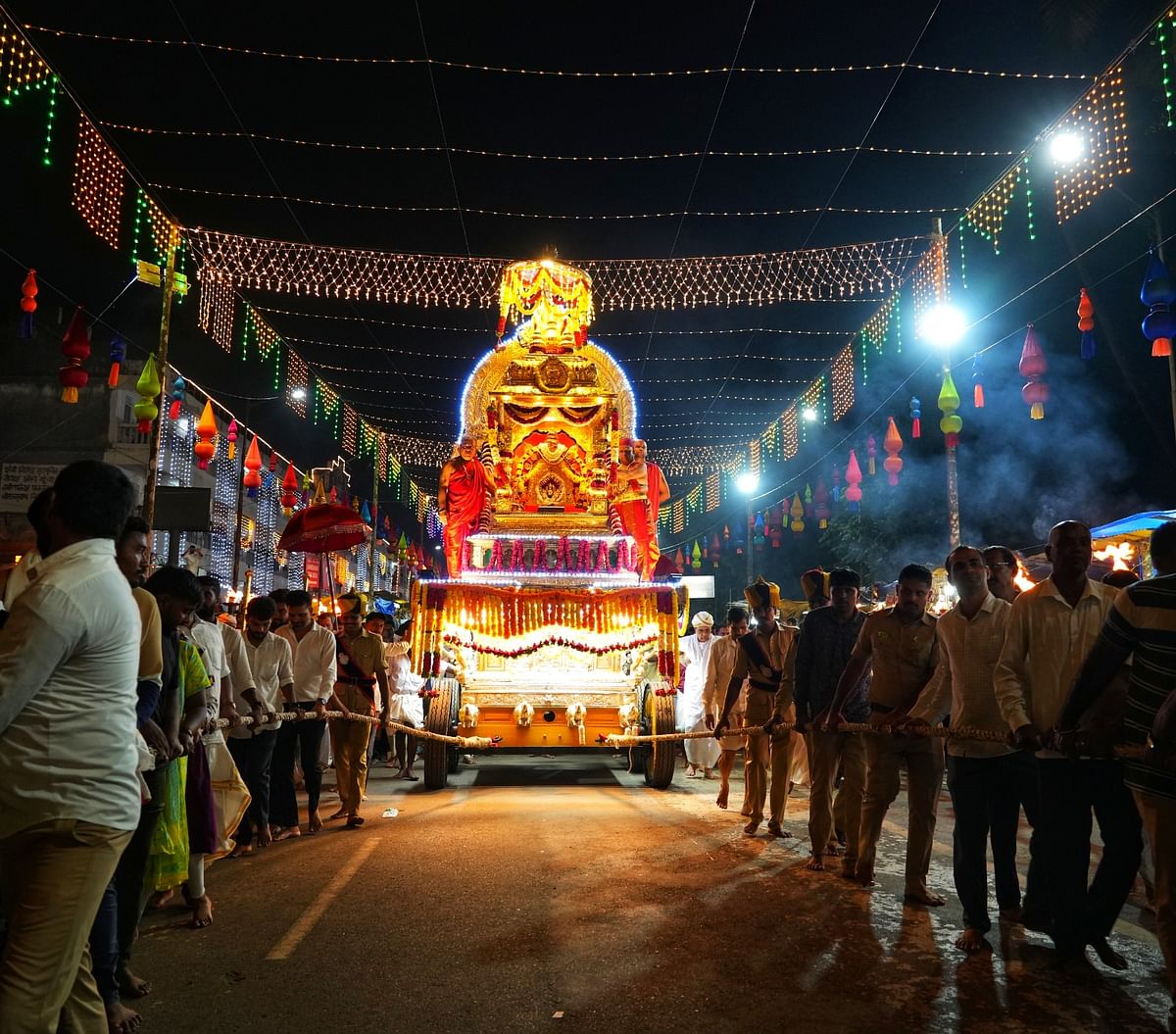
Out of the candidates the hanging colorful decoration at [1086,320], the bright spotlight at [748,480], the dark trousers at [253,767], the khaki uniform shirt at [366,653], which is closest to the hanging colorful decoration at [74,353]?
the khaki uniform shirt at [366,653]

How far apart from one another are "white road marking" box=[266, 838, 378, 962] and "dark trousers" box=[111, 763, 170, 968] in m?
0.65

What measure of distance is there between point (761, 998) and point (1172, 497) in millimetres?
21521

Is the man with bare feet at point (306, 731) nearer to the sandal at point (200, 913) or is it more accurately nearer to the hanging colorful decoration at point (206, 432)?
the sandal at point (200, 913)

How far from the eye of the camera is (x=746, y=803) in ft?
28.7

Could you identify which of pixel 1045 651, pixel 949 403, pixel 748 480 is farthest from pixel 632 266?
pixel 748 480

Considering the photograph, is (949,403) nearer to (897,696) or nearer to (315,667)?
(897,696)

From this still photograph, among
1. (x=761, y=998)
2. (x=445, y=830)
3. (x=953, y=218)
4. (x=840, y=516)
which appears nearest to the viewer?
(x=761, y=998)

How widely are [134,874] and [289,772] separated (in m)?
4.15

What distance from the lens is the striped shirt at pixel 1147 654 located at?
12.1 feet

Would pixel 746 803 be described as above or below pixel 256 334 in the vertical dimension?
below

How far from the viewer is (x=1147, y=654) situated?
3.81 meters

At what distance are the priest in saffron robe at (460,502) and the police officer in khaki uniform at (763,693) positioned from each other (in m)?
4.66

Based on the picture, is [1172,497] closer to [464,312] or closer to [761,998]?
[464,312]

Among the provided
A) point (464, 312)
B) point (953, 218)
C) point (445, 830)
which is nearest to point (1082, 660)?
point (445, 830)
